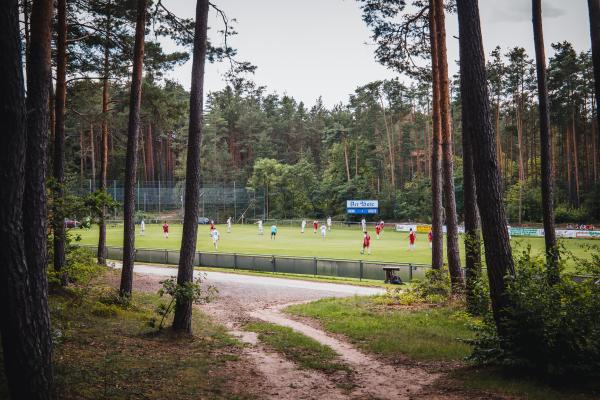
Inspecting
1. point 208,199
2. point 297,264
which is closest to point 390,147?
point 208,199

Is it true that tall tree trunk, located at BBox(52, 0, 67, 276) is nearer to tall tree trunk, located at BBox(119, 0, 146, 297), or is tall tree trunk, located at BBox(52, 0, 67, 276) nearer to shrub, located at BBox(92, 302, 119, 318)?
shrub, located at BBox(92, 302, 119, 318)

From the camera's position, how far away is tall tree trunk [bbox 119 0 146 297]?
13000mm

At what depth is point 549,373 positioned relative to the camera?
6469mm

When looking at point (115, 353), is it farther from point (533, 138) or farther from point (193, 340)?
point (533, 138)

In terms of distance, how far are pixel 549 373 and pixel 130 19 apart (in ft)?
51.8

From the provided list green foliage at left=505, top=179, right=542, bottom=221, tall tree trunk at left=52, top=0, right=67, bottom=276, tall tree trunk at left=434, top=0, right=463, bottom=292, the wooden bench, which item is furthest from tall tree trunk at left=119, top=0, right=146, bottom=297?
green foliage at left=505, top=179, right=542, bottom=221

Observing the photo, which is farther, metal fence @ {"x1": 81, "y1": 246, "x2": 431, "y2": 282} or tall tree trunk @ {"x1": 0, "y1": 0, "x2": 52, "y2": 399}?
metal fence @ {"x1": 81, "y1": 246, "x2": 431, "y2": 282}

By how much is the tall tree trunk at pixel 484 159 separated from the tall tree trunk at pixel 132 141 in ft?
29.1

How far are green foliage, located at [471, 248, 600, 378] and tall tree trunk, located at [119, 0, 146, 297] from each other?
1023cm

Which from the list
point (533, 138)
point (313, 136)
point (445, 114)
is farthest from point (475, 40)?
point (313, 136)

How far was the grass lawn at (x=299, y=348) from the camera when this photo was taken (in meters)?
8.69

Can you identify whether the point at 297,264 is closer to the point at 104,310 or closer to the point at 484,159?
the point at 104,310

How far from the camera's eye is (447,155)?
13664 millimetres

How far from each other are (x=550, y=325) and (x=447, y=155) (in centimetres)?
791
